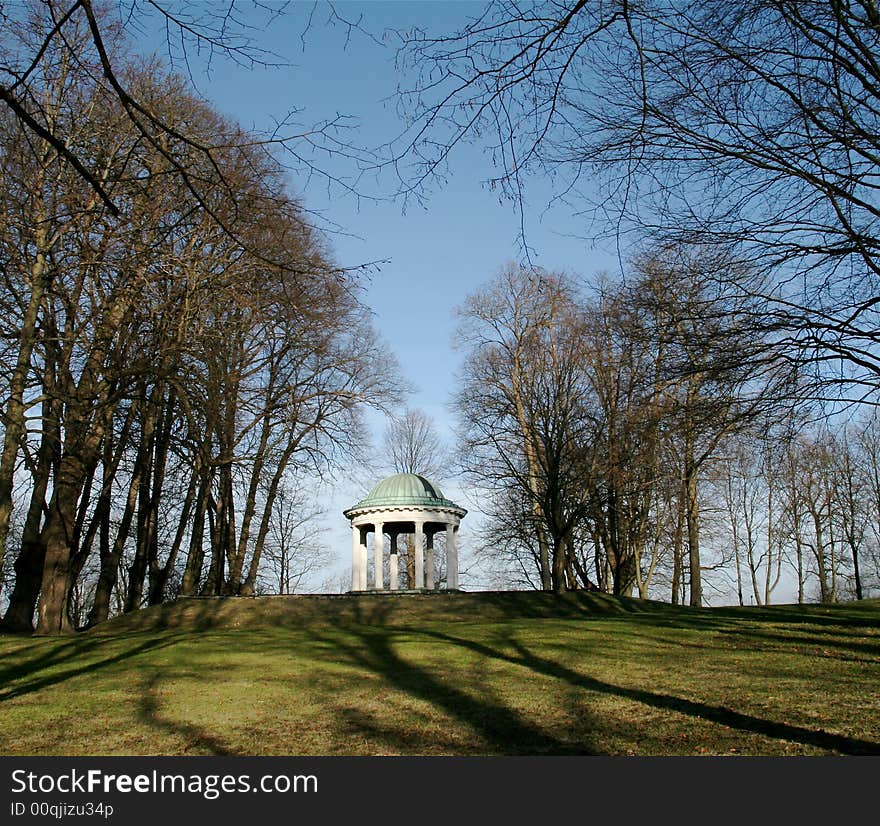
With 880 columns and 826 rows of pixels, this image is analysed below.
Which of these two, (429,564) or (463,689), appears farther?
(429,564)

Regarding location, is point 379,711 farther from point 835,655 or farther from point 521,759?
point 835,655

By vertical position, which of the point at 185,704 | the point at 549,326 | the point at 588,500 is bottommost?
the point at 185,704

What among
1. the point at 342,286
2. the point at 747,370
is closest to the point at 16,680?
the point at 342,286

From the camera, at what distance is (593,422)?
22734mm

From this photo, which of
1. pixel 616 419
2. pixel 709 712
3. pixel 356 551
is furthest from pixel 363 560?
pixel 709 712

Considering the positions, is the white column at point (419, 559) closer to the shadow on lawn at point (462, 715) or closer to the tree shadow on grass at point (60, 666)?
the tree shadow on grass at point (60, 666)

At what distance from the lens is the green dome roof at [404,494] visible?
25.8 m

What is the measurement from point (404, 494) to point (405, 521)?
1131 millimetres

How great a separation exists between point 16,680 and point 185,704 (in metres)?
3.05

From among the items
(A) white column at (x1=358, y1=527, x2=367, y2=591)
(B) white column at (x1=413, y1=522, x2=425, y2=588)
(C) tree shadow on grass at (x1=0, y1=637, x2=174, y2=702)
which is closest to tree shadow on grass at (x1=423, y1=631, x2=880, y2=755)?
(C) tree shadow on grass at (x1=0, y1=637, x2=174, y2=702)

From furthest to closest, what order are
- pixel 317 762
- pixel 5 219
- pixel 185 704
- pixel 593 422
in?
1. pixel 593 422
2. pixel 5 219
3. pixel 185 704
4. pixel 317 762

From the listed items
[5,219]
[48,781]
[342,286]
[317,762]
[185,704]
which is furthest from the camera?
[5,219]

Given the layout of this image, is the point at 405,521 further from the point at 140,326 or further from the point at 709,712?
the point at 709,712

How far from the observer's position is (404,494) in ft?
86.8
